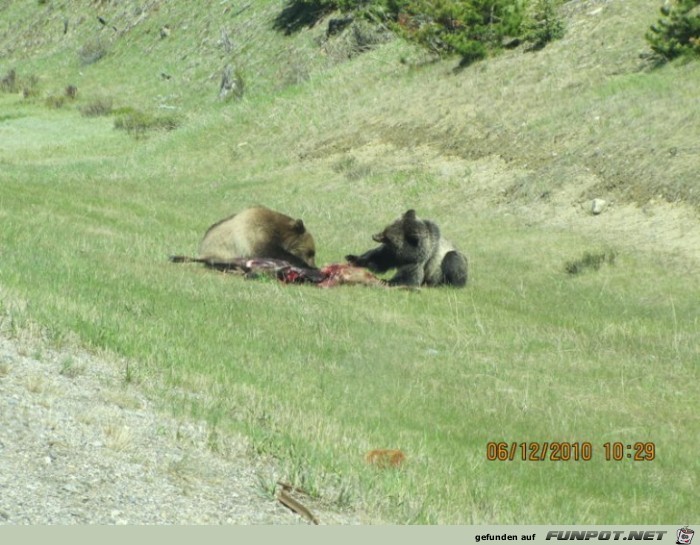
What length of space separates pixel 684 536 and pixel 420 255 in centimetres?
968

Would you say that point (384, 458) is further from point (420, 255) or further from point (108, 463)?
point (420, 255)

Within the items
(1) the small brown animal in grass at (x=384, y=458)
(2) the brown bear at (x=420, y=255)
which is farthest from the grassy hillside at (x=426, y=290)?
(2) the brown bear at (x=420, y=255)

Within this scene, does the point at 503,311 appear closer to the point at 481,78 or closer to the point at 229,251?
the point at 229,251

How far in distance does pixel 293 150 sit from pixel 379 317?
1842cm

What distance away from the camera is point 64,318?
9.16 metres

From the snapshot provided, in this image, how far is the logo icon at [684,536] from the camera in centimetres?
630

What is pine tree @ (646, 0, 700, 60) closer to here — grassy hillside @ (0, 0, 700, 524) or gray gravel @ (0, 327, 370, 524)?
grassy hillside @ (0, 0, 700, 524)

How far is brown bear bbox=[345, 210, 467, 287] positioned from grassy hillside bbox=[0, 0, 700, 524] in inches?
17.9

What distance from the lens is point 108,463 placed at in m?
6.30

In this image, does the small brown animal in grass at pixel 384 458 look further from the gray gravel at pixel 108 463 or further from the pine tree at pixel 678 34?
the pine tree at pixel 678 34

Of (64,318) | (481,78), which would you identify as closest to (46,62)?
(481,78)

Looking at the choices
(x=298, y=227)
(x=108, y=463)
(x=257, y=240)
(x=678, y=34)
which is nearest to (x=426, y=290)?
(x=298, y=227)

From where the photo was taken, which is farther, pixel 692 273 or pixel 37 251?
pixel 692 273

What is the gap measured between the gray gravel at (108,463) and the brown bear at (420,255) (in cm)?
842
